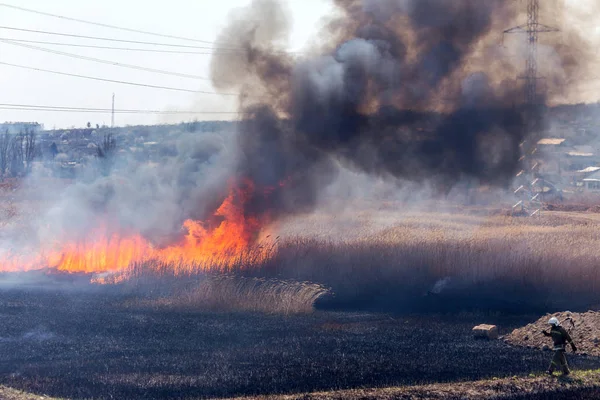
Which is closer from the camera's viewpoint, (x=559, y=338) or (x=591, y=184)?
(x=559, y=338)

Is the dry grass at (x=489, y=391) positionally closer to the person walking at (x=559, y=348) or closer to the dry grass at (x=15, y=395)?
the person walking at (x=559, y=348)

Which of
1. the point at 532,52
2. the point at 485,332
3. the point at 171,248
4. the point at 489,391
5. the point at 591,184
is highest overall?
the point at 532,52

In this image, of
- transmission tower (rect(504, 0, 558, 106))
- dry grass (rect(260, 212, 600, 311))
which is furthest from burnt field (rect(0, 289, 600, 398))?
transmission tower (rect(504, 0, 558, 106))

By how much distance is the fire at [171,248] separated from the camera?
52.3 metres

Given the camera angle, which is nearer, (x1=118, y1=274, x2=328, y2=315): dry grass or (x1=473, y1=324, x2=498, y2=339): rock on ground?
(x1=473, y1=324, x2=498, y2=339): rock on ground

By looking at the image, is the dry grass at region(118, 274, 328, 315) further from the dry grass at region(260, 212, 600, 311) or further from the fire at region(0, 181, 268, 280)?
the fire at region(0, 181, 268, 280)

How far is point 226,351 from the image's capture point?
3281 centimetres

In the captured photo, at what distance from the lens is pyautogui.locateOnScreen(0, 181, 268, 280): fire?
5228 cm

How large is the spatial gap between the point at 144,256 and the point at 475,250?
22.7 metres

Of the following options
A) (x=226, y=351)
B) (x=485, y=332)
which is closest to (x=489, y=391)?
(x=485, y=332)

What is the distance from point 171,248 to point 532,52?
108 feet

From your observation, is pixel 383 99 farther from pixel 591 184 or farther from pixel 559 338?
pixel 591 184

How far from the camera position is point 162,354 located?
32219 millimetres

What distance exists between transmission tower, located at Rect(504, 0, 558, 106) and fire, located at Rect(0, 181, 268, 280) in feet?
79.9
